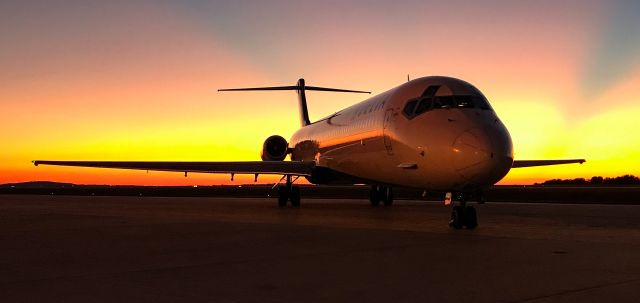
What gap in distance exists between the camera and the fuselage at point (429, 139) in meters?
10.9

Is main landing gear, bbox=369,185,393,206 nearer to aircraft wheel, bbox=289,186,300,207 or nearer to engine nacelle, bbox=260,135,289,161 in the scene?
aircraft wheel, bbox=289,186,300,207

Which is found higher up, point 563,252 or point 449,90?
point 449,90

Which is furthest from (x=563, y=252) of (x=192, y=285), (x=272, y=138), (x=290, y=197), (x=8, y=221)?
(x=272, y=138)

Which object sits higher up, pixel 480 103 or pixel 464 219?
pixel 480 103

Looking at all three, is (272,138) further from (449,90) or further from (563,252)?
(563,252)

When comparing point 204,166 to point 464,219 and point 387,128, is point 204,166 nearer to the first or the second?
point 387,128

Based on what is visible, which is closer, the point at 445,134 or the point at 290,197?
the point at 445,134

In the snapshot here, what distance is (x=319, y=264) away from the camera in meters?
6.51

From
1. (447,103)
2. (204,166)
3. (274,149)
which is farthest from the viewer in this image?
(274,149)

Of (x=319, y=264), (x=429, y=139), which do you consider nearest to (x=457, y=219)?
→ (x=429, y=139)

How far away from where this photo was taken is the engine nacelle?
25172mm

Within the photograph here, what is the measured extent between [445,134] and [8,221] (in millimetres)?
9611

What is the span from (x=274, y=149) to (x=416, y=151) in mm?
13478

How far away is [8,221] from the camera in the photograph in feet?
43.7
